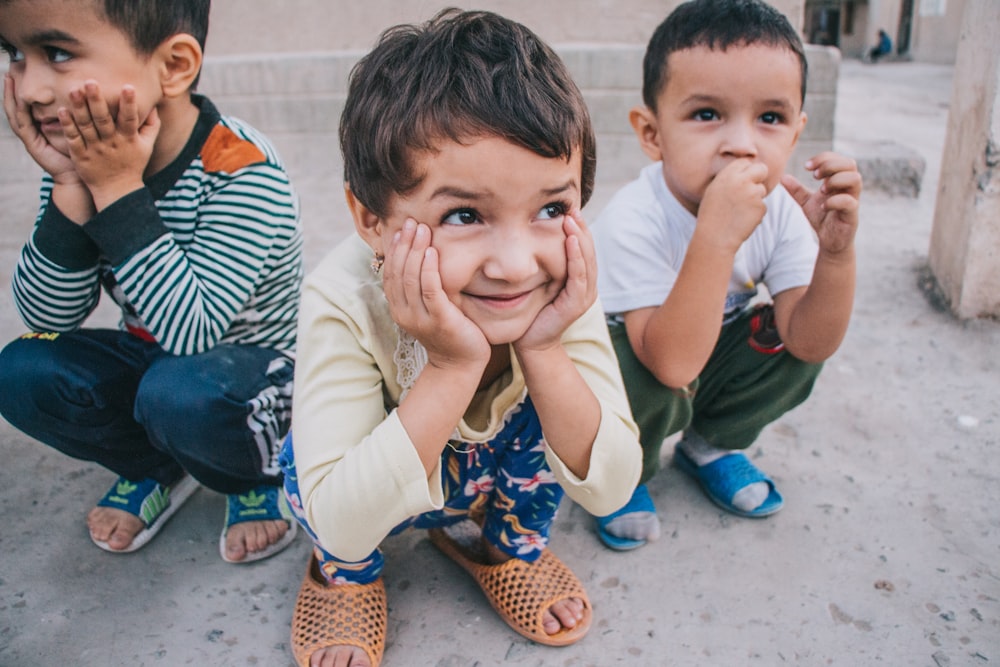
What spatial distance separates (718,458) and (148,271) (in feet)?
4.53

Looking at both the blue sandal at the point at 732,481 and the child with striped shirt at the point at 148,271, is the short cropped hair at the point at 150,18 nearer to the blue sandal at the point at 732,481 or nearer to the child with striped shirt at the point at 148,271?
the child with striped shirt at the point at 148,271

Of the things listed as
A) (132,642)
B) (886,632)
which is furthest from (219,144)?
(886,632)

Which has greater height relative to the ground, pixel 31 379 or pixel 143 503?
pixel 31 379

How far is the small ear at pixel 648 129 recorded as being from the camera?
1.72m

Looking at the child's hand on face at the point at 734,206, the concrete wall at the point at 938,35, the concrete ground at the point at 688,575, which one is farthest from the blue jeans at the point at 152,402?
the concrete wall at the point at 938,35

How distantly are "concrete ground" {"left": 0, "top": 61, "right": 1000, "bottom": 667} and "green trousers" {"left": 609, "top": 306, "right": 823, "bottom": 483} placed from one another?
0.19 metres

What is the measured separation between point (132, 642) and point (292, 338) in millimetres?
720

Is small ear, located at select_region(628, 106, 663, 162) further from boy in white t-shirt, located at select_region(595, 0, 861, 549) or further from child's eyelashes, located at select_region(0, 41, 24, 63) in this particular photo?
child's eyelashes, located at select_region(0, 41, 24, 63)

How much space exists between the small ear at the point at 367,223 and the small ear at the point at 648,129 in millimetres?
784

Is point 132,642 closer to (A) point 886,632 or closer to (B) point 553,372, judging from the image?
(B) point 553,372

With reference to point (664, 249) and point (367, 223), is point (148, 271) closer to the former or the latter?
point (367, 223)

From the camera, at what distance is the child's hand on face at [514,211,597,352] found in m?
1.16

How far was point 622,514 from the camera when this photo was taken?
66.7 inches

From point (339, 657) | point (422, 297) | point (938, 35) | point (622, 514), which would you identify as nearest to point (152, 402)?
point (339, 657)
